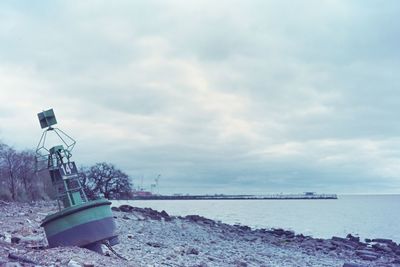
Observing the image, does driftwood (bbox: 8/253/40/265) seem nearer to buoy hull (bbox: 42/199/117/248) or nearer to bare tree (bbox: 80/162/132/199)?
buoy hull (bbox: 42/199/117/248)

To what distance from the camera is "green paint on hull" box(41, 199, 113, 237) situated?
552 inches

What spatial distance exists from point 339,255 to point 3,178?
42.7m

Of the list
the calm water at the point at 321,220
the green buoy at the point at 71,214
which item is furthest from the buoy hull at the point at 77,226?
the calm water at the point at 321,220

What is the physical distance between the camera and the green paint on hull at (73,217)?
46.0ft

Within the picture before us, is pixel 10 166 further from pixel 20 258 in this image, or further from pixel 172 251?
pixel 20 258

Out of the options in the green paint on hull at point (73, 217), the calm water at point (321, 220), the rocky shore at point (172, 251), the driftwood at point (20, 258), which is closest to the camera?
the driftwood at point (20, 258)

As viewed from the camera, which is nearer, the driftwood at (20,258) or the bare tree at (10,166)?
the driftwood at (20,258)

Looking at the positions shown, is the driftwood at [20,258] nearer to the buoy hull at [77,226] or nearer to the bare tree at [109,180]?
the buoy hull at [77,226]

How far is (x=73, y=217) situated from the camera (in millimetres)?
14070

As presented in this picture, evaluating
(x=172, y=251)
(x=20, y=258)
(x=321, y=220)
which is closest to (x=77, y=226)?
(x=20, y=258)

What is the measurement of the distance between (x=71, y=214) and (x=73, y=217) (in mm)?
101

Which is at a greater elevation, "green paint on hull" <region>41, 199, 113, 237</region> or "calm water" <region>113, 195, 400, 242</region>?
"green paint on hull" <region>41, 199, 113, 237</region>

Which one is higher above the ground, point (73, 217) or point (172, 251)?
point (73, 217)

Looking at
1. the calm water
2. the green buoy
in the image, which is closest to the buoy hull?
the green buoy
